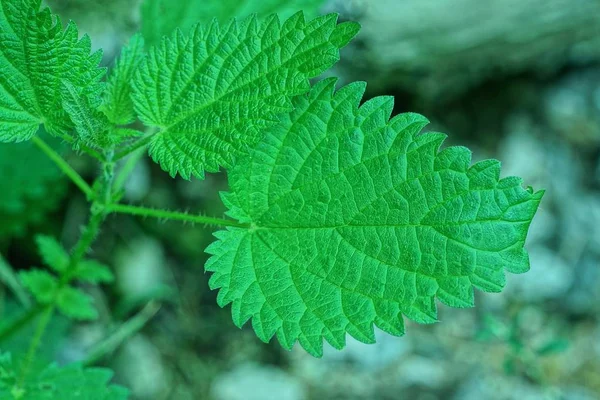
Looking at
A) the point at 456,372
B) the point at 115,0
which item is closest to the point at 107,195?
the point at 115,0

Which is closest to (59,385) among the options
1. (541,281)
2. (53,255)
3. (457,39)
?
(53,255)

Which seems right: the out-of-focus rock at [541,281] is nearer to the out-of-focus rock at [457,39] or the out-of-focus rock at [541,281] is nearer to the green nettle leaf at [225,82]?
the out-of-focus rock at [457,39]

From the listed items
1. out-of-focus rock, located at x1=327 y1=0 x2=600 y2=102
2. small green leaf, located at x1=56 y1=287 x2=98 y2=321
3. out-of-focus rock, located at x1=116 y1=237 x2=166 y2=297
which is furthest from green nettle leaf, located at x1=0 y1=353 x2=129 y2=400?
out-of-focus rock, located at x1=327 y1=0 x2=600 y2=102

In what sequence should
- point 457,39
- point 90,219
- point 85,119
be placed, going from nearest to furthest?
point 85,119
point 90,219
point 457,39

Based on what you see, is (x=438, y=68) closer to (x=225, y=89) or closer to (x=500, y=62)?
(x=500, y=62)

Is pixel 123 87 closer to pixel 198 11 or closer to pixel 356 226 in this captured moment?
pixel 198 11

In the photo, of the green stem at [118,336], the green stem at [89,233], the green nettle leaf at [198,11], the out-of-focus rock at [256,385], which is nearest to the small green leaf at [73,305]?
the green stem at [89,233]

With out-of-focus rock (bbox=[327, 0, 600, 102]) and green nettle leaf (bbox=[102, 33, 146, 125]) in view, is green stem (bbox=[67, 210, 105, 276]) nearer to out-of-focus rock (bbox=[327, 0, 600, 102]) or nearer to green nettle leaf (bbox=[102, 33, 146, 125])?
green nettle leaf (bbox=[102, 33, 146, 125])
